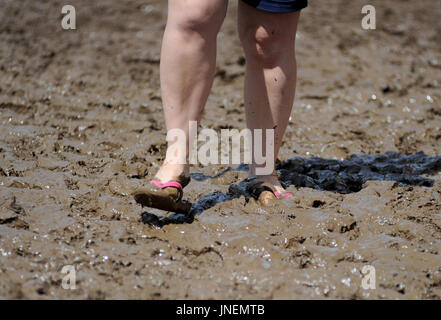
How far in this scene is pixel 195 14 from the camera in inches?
77.0

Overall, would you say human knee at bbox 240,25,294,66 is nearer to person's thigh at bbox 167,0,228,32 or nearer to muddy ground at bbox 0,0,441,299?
person's thigh at bbox 167,0,228,32

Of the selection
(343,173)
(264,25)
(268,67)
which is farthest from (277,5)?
(343,173)

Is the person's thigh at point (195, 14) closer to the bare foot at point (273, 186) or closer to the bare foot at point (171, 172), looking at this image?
the bare foot at point (171, 172)

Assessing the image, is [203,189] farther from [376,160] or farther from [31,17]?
[31,17]

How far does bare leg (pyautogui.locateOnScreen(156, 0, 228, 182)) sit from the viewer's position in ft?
6.46

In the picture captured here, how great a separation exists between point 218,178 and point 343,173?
0.64 m

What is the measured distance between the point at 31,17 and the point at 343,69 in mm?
3155

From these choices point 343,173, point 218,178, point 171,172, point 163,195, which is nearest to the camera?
point 163,195

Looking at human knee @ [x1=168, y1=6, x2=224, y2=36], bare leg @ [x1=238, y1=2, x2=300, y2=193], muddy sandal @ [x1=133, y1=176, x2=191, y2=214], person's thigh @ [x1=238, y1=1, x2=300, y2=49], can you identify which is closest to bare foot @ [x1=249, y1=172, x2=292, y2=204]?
bare leg @ [x1=238, y1=2, x2=300, y2=193]

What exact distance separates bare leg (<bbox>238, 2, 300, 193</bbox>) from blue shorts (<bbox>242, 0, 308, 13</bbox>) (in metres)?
0.03

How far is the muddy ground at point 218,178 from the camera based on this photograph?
70.2 inches

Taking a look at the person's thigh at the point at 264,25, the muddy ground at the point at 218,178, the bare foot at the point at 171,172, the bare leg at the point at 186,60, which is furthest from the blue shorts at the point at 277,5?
the muddy ground at the point at 218,178

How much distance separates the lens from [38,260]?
5.91ft

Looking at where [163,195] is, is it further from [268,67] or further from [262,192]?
[268,67]
